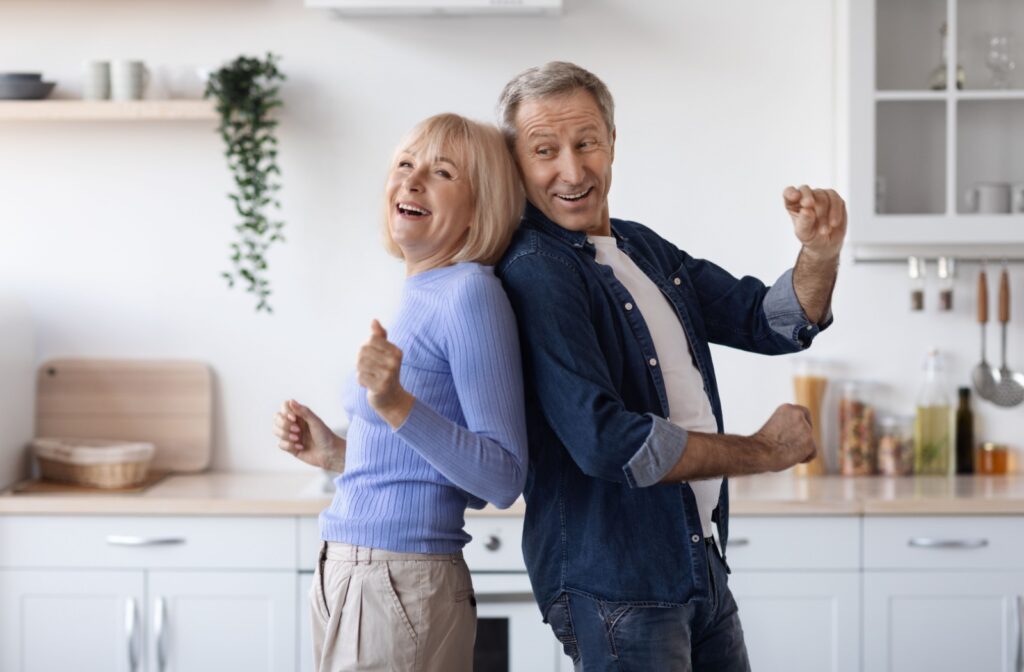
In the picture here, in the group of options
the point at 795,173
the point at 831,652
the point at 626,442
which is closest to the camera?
the point at 626,442

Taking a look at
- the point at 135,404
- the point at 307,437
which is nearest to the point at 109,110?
the point at 135,404

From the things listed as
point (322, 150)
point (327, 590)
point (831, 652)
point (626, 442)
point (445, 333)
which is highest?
point (322, 150)

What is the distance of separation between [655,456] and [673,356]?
25cm

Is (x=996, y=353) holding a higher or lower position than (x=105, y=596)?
higher

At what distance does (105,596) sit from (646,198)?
1.74 metres

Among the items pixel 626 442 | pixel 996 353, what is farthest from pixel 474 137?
pixel 996 353

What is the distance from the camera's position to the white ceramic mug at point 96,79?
10.8 ft

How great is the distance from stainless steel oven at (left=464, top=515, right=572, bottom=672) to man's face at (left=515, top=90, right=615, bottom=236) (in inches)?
56.1

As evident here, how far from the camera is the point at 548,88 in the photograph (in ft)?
5.44

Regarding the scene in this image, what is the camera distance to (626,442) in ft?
4.97

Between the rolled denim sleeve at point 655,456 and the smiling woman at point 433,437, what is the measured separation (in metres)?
0.14

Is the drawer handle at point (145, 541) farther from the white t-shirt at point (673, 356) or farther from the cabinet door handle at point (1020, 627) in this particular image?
the cabinet door handle at point (1020, 627)

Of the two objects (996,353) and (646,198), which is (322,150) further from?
(996,353)

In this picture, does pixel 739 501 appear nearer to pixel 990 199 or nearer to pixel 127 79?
pixel 990 199
